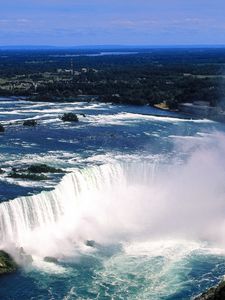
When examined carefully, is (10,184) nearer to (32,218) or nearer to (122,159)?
(32,218)

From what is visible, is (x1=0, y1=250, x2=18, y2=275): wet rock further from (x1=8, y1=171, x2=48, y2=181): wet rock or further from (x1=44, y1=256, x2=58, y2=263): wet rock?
(x1=8, y1=171, x2=48, y2=181): wet rock

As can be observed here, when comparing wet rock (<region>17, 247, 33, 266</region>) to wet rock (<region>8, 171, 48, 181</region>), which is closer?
wet rock (<region>17, 247, 33, 266</region>)

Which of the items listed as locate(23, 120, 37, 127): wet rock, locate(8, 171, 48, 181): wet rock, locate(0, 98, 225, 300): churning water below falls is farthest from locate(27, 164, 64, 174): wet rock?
A: locate(23, 120, 37, 127): wet rock

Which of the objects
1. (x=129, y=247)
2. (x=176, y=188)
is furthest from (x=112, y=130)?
(x=129, y=247)

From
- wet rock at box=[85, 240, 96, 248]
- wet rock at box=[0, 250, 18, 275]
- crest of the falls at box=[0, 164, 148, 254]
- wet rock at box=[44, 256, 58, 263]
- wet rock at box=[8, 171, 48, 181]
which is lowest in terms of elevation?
wet rock at box=[85, 240, 96, 248]

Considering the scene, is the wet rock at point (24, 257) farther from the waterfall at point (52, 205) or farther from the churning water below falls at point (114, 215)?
the waterfall at point (52, 205)

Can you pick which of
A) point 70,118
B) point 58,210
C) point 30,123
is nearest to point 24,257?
point 58,210

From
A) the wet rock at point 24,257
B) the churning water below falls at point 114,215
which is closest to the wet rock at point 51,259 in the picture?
the churning water below falls at point 114,215
